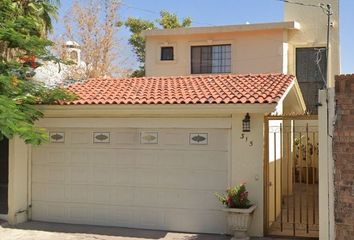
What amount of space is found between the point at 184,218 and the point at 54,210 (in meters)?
3.42

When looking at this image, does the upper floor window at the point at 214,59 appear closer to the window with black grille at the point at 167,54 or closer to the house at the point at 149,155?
the window with black grille at the point at 167,54

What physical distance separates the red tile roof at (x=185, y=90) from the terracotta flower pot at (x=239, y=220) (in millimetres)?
2301

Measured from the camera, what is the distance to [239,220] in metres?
10.0

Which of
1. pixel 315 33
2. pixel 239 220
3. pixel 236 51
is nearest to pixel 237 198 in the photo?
pixel 239 220

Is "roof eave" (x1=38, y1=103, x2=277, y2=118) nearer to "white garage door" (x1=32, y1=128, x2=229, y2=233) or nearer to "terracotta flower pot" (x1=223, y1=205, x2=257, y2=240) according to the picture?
"white garage door" (x1=32, y1=128, x2=229, y2=233)

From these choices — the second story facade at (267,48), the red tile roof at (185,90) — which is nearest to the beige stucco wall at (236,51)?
the second story facade at (267,48)

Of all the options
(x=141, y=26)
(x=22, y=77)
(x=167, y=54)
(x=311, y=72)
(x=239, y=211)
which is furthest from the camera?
(x=141, y=26)

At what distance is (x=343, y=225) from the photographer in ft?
26.8

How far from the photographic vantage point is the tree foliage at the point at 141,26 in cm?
3244

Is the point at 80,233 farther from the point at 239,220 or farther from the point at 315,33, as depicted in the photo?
the point at 315,33

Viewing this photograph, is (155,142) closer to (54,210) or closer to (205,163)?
(205,163)

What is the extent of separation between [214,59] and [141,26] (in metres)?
13.5

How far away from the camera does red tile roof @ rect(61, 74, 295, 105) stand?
35.2ft

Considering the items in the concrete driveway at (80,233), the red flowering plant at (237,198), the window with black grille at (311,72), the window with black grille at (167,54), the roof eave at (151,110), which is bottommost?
the concrete driveway at (80,233)
